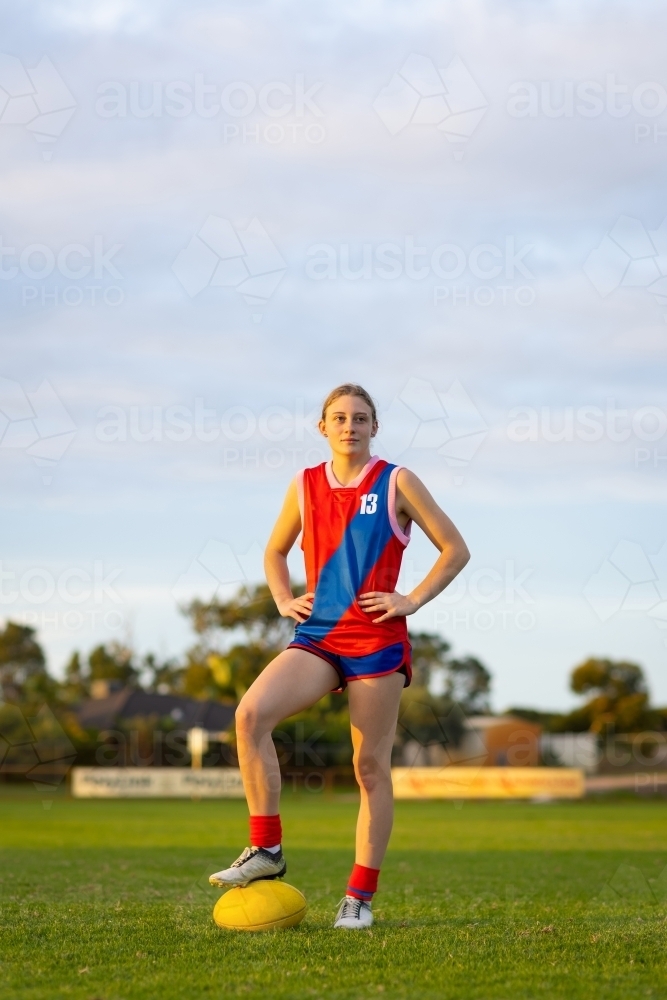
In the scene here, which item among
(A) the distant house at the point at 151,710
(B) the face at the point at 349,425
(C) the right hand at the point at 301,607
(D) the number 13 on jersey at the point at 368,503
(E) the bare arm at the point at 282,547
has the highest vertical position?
(B) the face at the point at 349,425

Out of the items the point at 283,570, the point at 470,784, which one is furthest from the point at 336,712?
the point at 283,570

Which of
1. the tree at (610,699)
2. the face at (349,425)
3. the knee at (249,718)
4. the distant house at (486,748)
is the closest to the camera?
the knee at (249,718)

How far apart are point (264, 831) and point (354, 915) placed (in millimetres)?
563

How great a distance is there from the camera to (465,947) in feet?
14.9

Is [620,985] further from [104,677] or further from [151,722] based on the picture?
[104,677]

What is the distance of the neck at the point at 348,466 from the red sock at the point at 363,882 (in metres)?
1.75

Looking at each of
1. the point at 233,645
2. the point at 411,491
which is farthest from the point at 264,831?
the point at 233,645

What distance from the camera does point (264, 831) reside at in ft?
16.5

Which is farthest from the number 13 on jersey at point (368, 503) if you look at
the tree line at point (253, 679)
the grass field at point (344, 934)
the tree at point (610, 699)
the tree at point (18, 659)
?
the tree at point (610, 699)

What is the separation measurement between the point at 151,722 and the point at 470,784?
58.2ft

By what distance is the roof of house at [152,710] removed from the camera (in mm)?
56438

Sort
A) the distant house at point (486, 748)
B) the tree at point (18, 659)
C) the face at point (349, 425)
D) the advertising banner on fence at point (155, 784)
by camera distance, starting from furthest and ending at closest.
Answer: the tree at point (18, 659)
the distant house at point (486, 748)
the advertising banner on fence at point (155, 784)
the face at point (349, 425)

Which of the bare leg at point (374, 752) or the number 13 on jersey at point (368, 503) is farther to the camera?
the number 13 on jersey at point (368, 503)

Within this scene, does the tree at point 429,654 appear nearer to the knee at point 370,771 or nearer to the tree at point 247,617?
the tree at point 247,617
